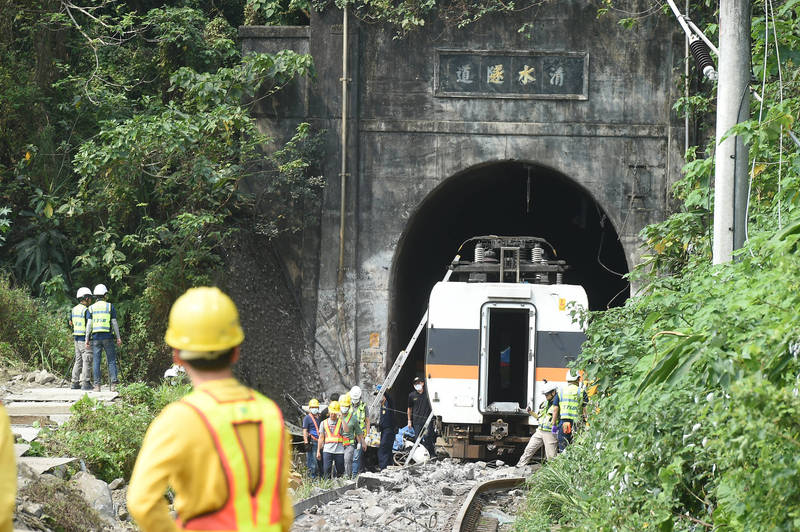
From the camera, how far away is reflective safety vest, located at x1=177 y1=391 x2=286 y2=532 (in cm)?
304

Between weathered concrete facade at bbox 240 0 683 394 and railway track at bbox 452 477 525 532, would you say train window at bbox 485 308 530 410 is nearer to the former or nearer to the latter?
weathered concrete facade at bbox 240 0 683 394

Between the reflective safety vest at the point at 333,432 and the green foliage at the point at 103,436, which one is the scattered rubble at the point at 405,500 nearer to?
Answer: the reflective safety vest at the point at 333,432

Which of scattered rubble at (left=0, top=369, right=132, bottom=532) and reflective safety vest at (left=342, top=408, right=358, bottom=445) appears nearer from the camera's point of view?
scattered rubble at (left=0, top=369, right=132, bottom=532)

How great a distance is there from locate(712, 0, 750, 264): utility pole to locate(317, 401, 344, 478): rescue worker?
25.6 ft

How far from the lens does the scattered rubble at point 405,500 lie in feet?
33.0

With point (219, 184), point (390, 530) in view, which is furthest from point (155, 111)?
point (390, 530)

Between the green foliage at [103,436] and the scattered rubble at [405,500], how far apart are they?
2050 mm

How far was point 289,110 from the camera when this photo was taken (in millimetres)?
18484

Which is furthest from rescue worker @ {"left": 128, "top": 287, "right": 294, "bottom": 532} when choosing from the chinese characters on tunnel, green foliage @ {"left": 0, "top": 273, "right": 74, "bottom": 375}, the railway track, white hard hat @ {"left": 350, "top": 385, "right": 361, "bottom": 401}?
the chinese characters on tunnel

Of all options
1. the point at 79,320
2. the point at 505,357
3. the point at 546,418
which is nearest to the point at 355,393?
the point at 505,357

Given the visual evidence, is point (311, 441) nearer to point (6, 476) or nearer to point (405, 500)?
point (405, 500)

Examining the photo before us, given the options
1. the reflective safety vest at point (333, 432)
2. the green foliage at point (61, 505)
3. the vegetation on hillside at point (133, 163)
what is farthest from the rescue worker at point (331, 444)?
the green foliage at point (61, 505)

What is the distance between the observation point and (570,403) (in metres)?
13.3

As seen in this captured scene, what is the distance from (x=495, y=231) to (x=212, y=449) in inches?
900
